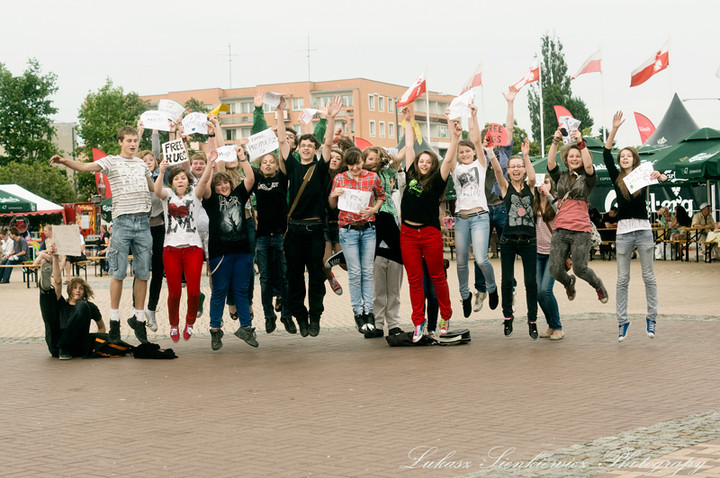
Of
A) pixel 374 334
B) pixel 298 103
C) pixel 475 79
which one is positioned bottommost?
pixel 374 334

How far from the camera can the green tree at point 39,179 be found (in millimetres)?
68625

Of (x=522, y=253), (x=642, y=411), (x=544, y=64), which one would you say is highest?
(x=544, y=64)

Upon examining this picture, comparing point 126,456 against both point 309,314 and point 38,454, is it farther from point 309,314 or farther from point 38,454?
point 309,314

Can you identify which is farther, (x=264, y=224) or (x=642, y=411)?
(x=264, y=224)

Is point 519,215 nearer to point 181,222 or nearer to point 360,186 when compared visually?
point 360,186

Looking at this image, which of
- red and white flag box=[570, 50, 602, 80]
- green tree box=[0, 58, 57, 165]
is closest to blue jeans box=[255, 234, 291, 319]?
red and white flag box=[570, 50, 602, 80]

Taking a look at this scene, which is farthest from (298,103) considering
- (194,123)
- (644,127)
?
(194,123)

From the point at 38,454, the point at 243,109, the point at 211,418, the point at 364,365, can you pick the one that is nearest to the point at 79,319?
the point at 364,365

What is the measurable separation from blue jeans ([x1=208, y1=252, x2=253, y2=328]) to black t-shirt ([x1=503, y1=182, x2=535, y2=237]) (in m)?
3.04

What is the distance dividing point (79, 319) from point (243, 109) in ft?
452

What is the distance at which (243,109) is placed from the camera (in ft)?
479

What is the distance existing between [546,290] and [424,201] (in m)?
1.86

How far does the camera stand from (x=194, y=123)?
11.5 m

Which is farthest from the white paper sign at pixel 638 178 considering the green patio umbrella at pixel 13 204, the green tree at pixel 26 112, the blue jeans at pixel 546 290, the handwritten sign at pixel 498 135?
the green tree at pixel 26 112
